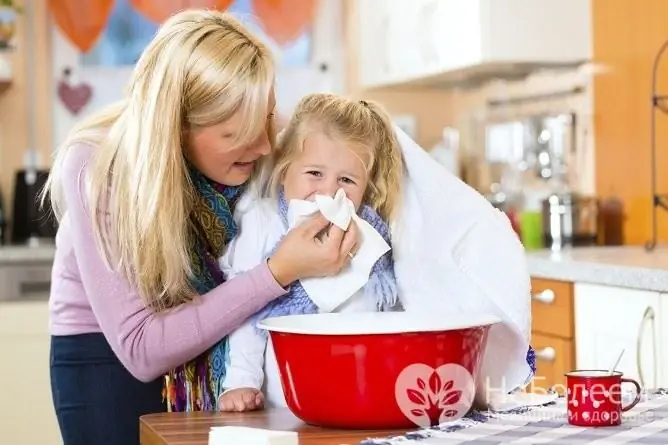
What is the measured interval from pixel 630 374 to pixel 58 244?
1.56 meters

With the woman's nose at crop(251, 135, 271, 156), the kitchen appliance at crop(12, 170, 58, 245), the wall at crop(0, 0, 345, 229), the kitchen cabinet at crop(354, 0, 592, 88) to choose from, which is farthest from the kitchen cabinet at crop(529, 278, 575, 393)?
the wall at crop(0, 0, 345, 229)

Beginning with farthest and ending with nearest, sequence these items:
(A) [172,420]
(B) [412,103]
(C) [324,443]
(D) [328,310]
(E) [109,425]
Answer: (B) [412,103], (E) [109,425], (D) [328,310], (A) [172,420], (C) [324,443]

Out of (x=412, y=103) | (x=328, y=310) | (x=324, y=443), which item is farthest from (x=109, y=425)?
(x=412, y=103)

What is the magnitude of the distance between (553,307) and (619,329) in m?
0.34

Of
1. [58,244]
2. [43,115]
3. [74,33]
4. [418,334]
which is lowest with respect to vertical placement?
[418,334]

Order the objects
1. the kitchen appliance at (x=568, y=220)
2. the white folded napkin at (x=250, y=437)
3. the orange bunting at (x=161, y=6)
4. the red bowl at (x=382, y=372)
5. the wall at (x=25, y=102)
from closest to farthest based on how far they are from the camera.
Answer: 1. the white folded napkin at (x=250, y=437)
2. the red bowl at (x=382, y=372)
3. the kitchen appliance at (x=568, y=220)
4. the wall at (x=25, y=102)
5. the orange bunting at (x=161, y=6)

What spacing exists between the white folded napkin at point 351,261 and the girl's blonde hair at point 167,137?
0.15 m

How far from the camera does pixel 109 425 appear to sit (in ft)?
6.03

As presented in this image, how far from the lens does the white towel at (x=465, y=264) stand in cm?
Result: 162

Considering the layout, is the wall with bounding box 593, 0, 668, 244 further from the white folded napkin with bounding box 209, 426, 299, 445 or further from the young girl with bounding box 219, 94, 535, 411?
the white folded napkin with bounding box 209, 426, 299, 445

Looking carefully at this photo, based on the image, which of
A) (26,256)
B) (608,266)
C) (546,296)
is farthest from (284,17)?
(608,266)

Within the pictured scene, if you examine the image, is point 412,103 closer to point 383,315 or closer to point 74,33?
point 74,33

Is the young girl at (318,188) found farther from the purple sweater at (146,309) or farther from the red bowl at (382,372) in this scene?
the red bowl at (382,372)

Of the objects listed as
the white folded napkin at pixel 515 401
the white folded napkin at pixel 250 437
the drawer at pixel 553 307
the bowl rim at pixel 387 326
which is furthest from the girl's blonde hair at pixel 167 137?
the drawer at pixel 553 307
